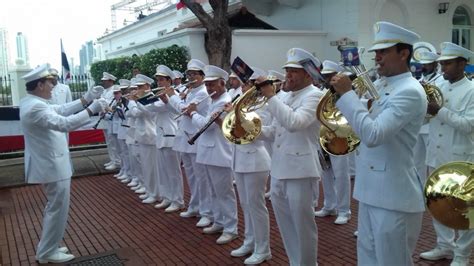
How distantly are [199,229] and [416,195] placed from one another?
3.96 m

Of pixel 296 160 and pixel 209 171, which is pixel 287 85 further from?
pixel 209 171

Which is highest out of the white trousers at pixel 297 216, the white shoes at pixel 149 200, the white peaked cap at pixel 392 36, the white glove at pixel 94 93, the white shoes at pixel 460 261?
the white peaked cap at pixel 392 36

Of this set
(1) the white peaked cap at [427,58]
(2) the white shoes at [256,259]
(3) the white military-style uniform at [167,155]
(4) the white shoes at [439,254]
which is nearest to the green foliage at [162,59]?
(3) the white military-style uniform at [167,155]

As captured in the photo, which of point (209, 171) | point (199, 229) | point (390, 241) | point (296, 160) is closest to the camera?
point (390, 241)

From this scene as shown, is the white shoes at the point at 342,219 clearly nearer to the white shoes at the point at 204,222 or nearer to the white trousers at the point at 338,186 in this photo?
the white trousers at the point at 338,186

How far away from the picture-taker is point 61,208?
5391 millimetres

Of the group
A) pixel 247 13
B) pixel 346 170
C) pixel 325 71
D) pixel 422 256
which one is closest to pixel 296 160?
pixel 325 71

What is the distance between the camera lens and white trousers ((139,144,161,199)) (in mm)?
8016

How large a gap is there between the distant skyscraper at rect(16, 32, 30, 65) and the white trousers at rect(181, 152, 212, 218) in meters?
10.7

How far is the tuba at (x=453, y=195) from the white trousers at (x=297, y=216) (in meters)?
1.31

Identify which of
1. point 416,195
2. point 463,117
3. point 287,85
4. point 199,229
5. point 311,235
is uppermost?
point 287,85

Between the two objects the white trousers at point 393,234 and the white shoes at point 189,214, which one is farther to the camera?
the white shoes at point 189,214

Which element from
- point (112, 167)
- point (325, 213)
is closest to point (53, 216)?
point (325, 213)

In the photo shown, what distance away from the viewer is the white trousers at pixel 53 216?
17.6 ft
